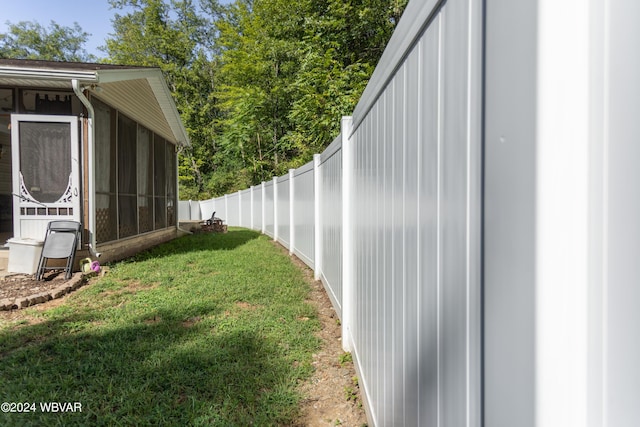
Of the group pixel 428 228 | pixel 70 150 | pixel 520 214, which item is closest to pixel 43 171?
pixel 70 150

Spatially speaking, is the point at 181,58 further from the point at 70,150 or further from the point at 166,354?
the point at 166,354

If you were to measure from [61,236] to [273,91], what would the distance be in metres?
16.3

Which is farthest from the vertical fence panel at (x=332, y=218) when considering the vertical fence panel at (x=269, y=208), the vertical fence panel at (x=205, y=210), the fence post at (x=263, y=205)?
the vertical fence panel at (x=205, y=210)

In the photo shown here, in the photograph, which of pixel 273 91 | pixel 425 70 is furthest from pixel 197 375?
pixel 273 91

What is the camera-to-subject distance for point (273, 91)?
19938 mm

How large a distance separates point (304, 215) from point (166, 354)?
3647mm

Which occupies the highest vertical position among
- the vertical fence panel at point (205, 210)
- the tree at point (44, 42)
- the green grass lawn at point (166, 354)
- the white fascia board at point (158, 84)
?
the tree at point (44, 42)

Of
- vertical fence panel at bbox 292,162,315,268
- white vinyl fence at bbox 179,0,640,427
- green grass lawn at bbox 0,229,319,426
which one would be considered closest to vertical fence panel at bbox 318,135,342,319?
green grass lawn at bbox 0,229,319,426

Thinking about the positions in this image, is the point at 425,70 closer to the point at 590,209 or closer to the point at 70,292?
the point at 590,209

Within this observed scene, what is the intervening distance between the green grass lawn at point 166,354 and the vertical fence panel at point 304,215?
0.93 m

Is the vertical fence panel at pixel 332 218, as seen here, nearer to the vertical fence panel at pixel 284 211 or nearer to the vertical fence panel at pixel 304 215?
the vertical fence panel at pixel 304 215

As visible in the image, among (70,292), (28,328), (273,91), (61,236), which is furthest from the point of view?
(273,91)

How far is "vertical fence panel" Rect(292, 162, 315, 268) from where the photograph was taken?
5727 mm

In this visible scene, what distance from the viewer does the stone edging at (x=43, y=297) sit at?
4.21 m
